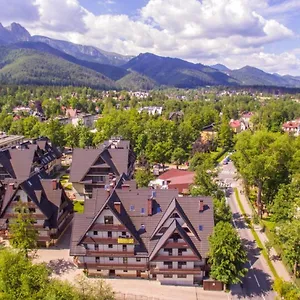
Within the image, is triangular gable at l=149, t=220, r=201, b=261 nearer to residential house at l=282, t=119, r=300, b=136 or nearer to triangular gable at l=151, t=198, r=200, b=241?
triangular gable at l=151, t=198, r=200, b=241

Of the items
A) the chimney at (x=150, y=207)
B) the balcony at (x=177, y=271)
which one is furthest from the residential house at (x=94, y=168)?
the balcony at (x=177, y=271)

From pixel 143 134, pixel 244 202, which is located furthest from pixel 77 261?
pixel 143 134

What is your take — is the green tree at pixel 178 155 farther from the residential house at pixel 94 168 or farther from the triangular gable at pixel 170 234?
the triangular gable at pixel 170 234

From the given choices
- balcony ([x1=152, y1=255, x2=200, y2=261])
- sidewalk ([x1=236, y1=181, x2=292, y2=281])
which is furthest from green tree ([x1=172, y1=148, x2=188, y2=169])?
balcony ([x1=152, y1=255, x2=200, y2=261])

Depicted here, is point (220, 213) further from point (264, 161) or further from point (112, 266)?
point (112, 266)

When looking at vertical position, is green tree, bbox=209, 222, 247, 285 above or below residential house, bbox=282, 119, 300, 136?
below

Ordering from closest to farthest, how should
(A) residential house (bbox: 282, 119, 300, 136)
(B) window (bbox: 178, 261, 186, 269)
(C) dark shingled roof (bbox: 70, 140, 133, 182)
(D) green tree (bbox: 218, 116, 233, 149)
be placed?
(B) window (bbox: 178, 261, 186, 269), (C) dark shingled roof (bbox: 70, 140, 133, 182), (D) green tree (bbox: 218, 116, 233, 149), (A) residential house (bbox: 282, 119, 300, 136)
